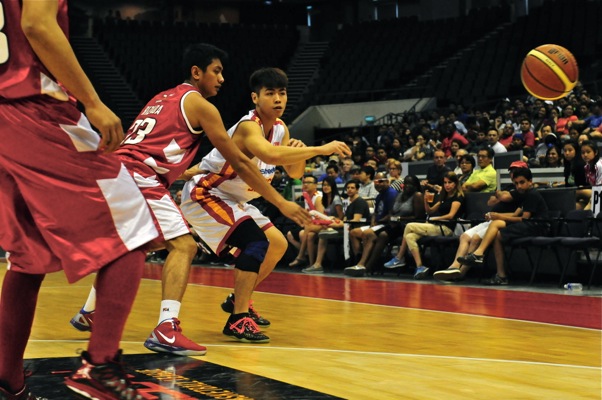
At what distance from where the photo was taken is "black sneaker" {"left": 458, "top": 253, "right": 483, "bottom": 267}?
30.0 feet

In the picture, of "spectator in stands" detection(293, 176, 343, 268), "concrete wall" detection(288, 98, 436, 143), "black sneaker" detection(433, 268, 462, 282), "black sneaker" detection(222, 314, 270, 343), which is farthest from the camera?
"concrete wall" detection(288, 98, 436, 143)

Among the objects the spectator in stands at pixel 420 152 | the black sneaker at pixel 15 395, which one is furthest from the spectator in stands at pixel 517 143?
the black sneaker at pixel 15 395

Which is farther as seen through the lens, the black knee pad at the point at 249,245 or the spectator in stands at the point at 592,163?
the spectator in stands at the point at 592,163

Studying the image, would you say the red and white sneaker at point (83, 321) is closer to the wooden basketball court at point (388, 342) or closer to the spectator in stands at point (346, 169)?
the wooden basketball court at point (388, 342)

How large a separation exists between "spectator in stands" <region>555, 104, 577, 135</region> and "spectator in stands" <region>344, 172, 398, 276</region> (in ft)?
11.0

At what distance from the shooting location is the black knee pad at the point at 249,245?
5047mm

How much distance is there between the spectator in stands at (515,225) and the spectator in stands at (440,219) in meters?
0.67

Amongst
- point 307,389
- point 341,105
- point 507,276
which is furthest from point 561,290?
point 341,105

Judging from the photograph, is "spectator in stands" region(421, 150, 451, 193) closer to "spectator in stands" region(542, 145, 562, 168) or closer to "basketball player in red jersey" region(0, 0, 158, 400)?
"spectator in stands" region(542, 145, 562, 168)

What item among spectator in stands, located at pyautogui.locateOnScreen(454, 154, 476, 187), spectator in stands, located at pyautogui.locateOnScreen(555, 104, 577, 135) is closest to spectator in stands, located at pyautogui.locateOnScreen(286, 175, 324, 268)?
spectator in stands, located at pyautogui.locateOnScreen(454, 154, 476, 187)

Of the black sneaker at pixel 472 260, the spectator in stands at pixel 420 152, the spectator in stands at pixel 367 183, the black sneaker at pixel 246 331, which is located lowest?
the black sneaker at pixel 472 260

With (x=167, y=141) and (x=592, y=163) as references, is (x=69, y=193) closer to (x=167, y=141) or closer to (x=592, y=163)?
(x=167, y=141)

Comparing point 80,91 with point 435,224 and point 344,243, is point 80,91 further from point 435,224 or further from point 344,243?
point 344,243

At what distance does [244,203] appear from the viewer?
533cm
